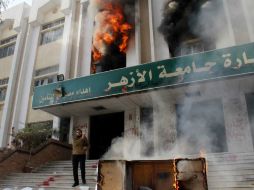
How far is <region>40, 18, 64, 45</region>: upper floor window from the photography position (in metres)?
16.8

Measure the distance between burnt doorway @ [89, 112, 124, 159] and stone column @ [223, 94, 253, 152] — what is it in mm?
5035

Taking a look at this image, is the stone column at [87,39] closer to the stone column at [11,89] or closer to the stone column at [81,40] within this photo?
the stone column at [81,40]

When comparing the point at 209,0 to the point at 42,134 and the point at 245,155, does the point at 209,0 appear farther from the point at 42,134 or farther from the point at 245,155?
the point at 42,134

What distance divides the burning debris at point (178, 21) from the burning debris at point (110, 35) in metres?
2.00

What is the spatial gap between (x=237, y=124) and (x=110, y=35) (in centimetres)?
760

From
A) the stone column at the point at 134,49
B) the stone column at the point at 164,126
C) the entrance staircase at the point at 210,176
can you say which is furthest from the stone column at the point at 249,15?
the entrance staircase at the point at 210,176

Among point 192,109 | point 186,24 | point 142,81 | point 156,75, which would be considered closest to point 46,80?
point 142,81

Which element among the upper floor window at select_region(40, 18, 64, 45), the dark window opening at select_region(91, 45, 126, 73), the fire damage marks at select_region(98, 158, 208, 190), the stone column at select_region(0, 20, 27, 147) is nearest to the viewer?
the fire damage marks at select_region(98, 158, 208, 190)

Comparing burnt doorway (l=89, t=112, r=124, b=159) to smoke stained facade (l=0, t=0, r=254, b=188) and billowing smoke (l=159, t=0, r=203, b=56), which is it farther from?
billowing smoke (l=159, t=0, r=203, b=56)

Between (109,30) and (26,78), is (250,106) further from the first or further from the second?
(26,78)

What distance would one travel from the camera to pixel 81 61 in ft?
47.7

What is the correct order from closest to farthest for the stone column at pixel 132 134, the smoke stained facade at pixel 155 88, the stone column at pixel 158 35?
the smoke stained facade at pixel 155 88 → the stone column at pixel 132 134 → the stone column at pixel 158 35

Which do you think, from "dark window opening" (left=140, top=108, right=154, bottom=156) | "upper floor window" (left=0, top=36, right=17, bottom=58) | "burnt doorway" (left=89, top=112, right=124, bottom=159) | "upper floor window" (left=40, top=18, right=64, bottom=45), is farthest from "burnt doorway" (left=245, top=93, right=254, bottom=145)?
"upper floor window" (left=0, top=36, right=17, bottom=58)

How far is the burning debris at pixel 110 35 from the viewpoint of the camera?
1343 centimetres
